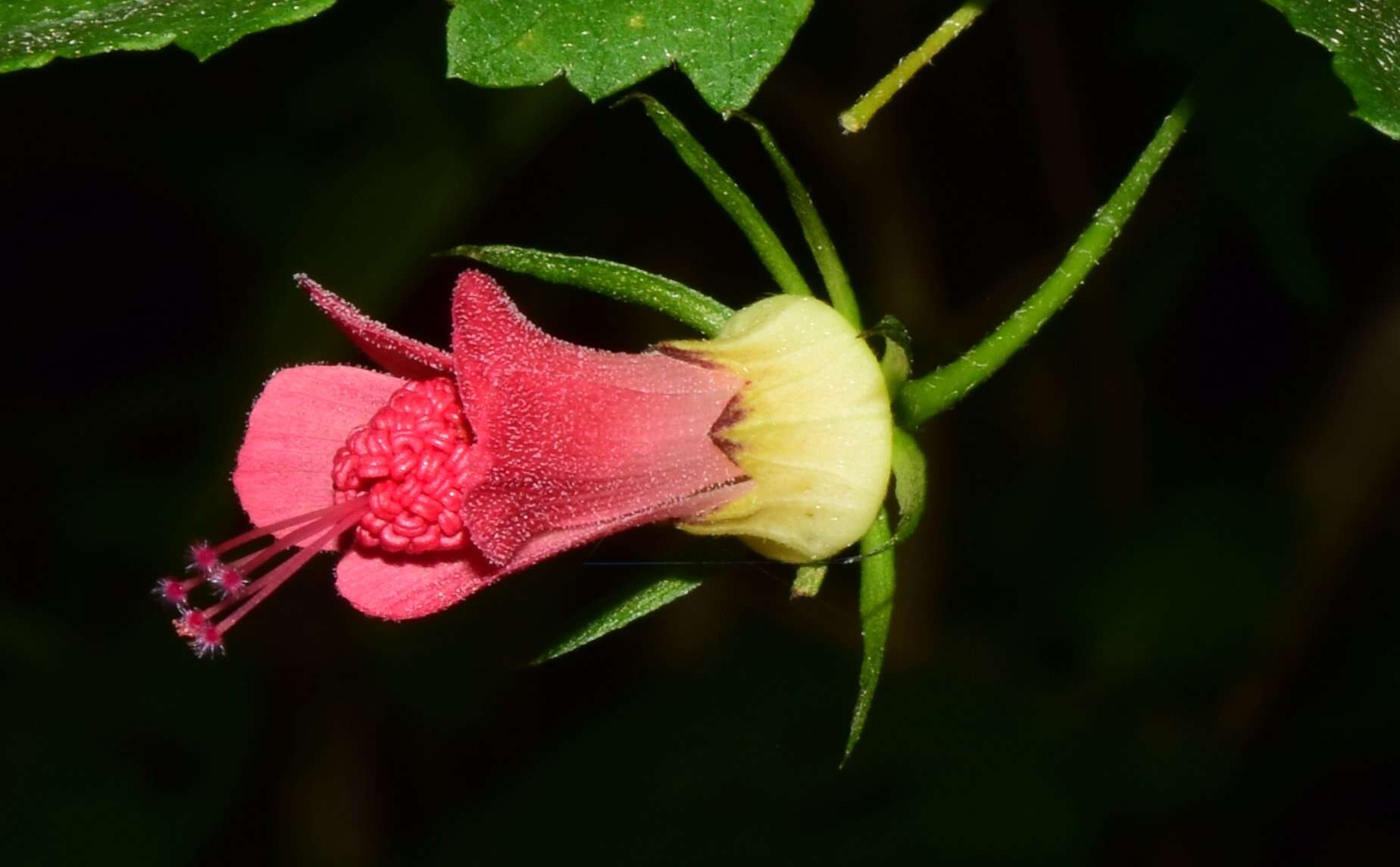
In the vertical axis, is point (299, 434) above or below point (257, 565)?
above

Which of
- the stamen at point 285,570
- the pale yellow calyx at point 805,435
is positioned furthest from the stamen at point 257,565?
the pale yellow calyx at point 805,435

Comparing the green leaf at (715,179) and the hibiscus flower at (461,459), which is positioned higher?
the green leaf at (715,179)

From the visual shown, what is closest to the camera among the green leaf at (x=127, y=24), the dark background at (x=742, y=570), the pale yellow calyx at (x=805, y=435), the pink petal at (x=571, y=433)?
the pink petal at (x=571, y=433)

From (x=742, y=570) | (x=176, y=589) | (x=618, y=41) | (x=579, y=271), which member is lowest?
(x=742, y=570)

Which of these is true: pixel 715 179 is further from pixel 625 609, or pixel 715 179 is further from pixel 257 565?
pixel 257 565

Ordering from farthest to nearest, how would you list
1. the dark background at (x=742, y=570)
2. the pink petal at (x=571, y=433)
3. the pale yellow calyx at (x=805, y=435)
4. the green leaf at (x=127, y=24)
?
1. the dark background at (x=742, y=570)
2. the green leaf at (x=127, y=24)
3. the pale yellow calyx at (x=805, y=435)
4. the pink petal at (x=571, y=433)

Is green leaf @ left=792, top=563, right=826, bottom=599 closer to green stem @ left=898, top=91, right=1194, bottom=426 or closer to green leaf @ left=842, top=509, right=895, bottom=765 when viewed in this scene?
green leaf @ left=842, top=509, right=895, bottom=765

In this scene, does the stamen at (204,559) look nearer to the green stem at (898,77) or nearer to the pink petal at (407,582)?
the pink petal at (407,582)

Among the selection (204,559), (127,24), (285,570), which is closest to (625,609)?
(285,570)
